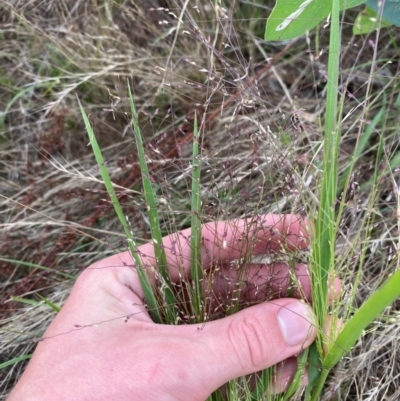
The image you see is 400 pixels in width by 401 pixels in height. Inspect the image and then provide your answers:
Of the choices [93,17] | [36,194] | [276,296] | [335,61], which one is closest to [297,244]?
[276,296]

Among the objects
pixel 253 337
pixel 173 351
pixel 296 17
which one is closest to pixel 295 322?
pixel 253 337

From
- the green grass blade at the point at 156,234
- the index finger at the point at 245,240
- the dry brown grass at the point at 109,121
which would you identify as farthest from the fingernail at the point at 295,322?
the dry brown grass at the point at 109,121

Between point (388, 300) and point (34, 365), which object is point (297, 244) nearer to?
point (388, 300)

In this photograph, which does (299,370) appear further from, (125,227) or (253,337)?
(125,227)

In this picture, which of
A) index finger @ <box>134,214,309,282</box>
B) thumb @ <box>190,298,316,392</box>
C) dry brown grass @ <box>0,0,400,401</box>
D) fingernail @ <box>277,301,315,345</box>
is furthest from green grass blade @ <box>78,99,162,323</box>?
dry brown grass @ <box>0,0,400,401</box>

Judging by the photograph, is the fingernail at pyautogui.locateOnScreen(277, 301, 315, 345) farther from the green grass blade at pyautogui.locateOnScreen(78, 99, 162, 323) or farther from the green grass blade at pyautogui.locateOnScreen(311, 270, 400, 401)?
the green grass blade at pyautogui.locateOnScreen(78, 99, 162, 323)

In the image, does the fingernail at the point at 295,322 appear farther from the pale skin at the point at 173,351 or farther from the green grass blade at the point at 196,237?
the green grass blade at the point at 196,237
